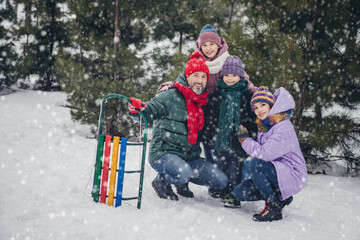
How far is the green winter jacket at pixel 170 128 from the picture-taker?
3113 mm

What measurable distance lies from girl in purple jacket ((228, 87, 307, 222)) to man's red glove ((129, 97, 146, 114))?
1129 mm

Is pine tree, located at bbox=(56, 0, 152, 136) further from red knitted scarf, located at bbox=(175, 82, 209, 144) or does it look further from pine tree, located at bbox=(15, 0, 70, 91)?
pine tree, located at bbox=(15, 0, 70, 91)

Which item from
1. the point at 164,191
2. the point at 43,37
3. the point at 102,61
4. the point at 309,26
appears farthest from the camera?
the point at 43,37

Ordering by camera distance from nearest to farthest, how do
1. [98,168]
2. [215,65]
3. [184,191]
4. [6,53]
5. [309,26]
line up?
[98,168], [184,191], [215,65], [309,26], [6,53]

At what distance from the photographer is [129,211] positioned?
259 cm

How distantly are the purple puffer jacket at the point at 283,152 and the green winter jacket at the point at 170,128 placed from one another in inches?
29.0

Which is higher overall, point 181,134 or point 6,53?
point 6,53

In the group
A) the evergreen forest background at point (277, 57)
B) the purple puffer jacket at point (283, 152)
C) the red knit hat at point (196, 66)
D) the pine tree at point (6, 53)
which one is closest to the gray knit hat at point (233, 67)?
the red knit hat at point (196, 66)

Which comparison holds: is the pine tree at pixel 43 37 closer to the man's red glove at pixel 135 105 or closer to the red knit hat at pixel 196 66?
the red knit hat at pixel 196 66

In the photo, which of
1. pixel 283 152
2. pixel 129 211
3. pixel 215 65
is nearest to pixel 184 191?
pixel 129 211

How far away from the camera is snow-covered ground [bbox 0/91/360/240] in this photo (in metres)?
2.18

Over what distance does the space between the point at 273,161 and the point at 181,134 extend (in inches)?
40.6

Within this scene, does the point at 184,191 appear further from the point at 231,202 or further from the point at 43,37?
the point at 43,37

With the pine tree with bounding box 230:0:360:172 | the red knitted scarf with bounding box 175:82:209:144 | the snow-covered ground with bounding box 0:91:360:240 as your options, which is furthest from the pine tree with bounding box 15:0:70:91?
the red knitted scarf with bounding box 175:82:209:144
